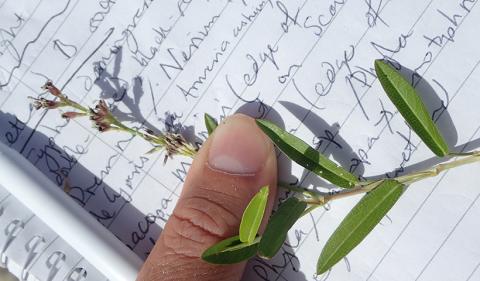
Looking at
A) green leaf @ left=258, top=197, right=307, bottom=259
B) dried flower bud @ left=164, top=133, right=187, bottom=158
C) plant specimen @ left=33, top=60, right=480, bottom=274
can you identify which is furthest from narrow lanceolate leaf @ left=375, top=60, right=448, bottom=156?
dried flower bud @ left=164, top=133, right=187, bottom=158

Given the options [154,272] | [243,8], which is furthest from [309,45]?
[154,272]

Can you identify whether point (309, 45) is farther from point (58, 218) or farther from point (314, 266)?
point (58, 218)

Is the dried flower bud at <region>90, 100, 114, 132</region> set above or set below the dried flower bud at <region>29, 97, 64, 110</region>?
above

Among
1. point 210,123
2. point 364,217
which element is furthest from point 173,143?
point 364,217

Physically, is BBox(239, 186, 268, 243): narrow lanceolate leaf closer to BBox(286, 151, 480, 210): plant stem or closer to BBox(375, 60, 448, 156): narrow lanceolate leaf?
BBox(286, 151, 480, 210): plant stem

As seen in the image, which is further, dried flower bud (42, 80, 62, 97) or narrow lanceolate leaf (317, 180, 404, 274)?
dried flower bud (42, 80, 62, 97)

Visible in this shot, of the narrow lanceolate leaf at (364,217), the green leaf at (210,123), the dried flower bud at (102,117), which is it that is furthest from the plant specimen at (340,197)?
the dried flower bud at (102,117)
